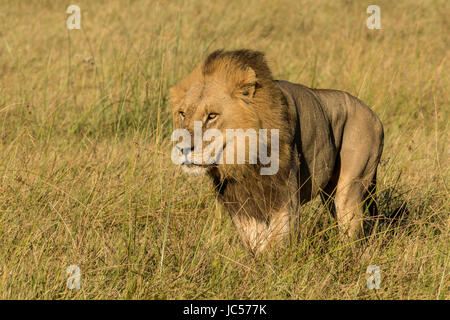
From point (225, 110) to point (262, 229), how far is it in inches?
30.7

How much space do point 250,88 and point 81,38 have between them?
6.24 meters

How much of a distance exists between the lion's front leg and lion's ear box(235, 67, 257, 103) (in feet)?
2.24

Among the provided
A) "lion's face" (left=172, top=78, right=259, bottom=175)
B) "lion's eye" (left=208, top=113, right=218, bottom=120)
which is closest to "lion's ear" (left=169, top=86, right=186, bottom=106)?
"lion's face" (left=172, top=78, right=259, bottom=175)

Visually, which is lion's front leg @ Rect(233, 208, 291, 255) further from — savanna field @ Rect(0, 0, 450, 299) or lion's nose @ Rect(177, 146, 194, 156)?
Answer: lion's nose @ Rect(177, 146, 194, 156)

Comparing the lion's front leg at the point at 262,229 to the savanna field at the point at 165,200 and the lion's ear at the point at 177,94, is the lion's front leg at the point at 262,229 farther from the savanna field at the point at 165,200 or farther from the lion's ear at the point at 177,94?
the lion's ear at the point at 177,94

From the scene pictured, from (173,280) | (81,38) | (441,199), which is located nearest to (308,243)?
(173,280)

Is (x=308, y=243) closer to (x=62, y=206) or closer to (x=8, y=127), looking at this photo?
(x=62, y=206)

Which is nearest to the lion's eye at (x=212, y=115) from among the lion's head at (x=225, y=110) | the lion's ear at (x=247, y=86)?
the lion's head at (x=225, y=110)

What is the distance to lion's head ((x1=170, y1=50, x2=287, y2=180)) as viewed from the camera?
128 inches

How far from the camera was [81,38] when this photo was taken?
9.07 meters

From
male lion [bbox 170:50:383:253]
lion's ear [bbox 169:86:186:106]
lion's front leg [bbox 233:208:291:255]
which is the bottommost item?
lion's front leg [bbox 233:208:291:255]

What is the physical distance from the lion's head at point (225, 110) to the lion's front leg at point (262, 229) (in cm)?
34

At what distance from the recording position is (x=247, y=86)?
3.41 metres

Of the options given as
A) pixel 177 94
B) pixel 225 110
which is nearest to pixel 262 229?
pixel 225 110
